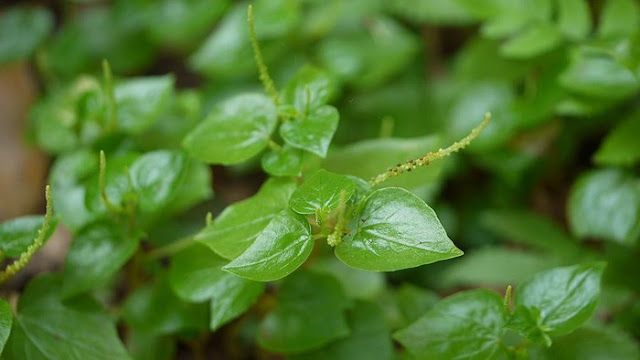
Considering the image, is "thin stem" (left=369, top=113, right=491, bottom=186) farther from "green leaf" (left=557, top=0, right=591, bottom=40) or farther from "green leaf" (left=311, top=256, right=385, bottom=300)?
"green leaf" (left=557, top=0, right=591, bottom=40)

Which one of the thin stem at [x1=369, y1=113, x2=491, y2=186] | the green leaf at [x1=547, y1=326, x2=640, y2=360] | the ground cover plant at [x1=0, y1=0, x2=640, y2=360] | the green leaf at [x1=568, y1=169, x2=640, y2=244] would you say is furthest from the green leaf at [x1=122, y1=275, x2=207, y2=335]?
the green leaf at [x1=568, y1=169, x2=640, y2=244]

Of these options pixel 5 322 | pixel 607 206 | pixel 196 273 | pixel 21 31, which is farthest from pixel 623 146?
pixel 21 31

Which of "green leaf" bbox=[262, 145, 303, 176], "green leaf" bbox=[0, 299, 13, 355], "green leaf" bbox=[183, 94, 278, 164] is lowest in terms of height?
"green leaf" bbox=[0, 299, 13, 355]

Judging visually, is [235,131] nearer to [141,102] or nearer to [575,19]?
[141,102]

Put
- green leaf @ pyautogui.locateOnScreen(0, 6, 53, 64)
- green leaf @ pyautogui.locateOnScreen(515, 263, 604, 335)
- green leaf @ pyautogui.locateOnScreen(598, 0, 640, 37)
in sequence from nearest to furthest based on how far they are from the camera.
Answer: green leaf @ pyautogui.locateOnScreen(515, 263, 604, 335)
green leaf @ pyautogui.locateOnScreen(598, 0, 640, 37)
green leaf @ pyautogui.locateOnScreen(0, 6, 53, 64)

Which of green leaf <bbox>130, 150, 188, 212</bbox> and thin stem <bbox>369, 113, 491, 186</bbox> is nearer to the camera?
thin stem <bbox>369, 113, 491, 186</bbox>

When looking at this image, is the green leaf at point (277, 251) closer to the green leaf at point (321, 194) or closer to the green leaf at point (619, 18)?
the green leaf at point (321, 194)

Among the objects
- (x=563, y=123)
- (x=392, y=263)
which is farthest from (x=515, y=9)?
(x=392, y=263)
